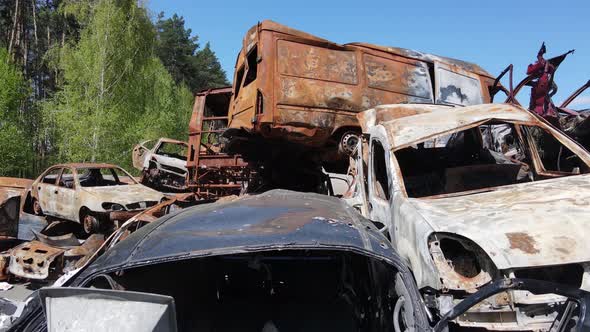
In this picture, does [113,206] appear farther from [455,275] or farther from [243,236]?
[455,275]

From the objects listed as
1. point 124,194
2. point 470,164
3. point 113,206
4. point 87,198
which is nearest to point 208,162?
point 124,194

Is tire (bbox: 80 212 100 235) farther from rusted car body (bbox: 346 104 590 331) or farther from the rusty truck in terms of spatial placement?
rusted car body (bbox: 346 104 590 331)

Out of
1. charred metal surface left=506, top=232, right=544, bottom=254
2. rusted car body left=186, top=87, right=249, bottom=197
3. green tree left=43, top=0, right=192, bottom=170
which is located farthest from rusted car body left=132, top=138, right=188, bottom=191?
charred metal surface left=506, top=232, right=544, bottom=254

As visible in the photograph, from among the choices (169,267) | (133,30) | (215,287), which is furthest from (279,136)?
(133,30)

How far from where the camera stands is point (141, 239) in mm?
2812

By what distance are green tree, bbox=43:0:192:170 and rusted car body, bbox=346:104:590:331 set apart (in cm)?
1741

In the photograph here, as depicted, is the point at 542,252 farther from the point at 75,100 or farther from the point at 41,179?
the point at 75,100

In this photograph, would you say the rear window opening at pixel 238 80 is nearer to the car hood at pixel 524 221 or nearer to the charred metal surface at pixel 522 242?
the car hood at pixel 524 221

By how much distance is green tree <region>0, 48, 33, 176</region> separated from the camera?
18.1 m

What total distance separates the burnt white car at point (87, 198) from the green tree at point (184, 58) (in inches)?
1725

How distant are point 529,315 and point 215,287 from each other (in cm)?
239

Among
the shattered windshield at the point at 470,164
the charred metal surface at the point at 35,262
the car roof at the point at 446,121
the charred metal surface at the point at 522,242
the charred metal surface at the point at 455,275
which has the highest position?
the car roof at the point at 446,121

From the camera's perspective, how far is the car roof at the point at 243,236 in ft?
7.91

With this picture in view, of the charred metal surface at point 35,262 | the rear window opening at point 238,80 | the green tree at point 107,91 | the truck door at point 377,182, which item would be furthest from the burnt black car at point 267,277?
the green tree at point 107,91
